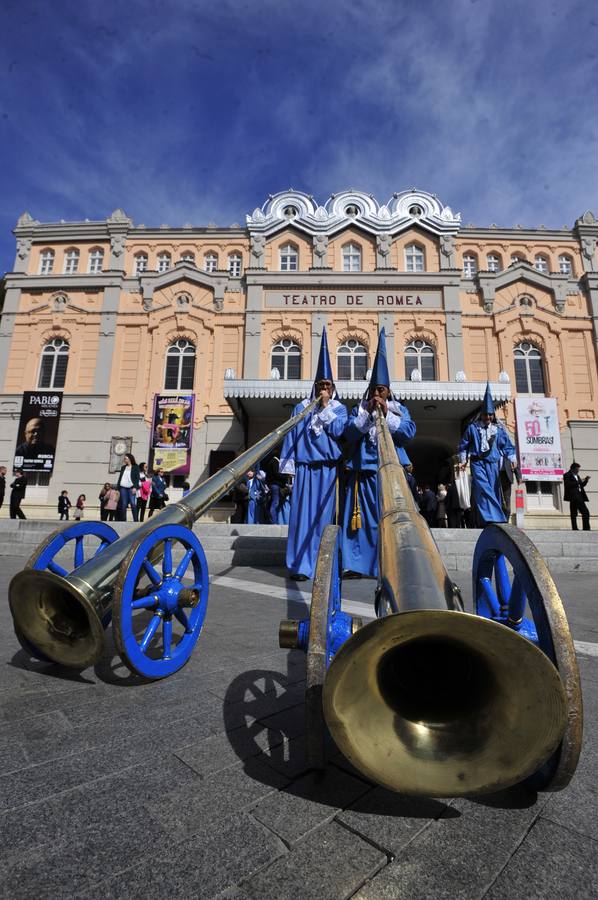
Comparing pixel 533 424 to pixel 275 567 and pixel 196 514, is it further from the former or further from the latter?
pixel 196 514

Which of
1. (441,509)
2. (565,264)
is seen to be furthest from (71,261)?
(565,264)

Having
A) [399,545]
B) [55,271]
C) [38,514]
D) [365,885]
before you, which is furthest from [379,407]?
[55,271]

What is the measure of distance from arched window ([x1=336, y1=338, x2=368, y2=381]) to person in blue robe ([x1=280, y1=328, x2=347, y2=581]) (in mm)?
13243

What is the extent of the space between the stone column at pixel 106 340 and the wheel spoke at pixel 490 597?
19153 mm

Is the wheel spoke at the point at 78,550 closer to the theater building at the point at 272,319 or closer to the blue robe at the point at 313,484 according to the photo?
the blue robe at the point at 313,484

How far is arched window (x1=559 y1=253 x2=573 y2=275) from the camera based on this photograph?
21183mm

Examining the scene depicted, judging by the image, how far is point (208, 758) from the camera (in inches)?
63.9

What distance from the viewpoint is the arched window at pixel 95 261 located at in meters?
21.4

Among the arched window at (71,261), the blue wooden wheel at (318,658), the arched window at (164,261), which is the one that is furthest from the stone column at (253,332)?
the blue wooden wheel at (318,658)

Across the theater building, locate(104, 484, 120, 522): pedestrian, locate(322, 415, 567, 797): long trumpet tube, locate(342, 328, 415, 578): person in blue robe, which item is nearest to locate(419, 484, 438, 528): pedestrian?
the theater building

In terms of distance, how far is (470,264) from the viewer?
21500mm

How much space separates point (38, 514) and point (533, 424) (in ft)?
64.0

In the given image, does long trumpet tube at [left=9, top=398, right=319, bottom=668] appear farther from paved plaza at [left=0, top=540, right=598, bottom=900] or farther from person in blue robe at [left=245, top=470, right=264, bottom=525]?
person in blue robe at [left=245, top=470, right=264, bottom=525]

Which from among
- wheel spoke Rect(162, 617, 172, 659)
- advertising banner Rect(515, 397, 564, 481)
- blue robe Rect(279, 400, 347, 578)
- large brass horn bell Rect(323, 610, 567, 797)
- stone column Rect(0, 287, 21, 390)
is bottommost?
wheel spoke Rect(162, 617, 172, 659)
